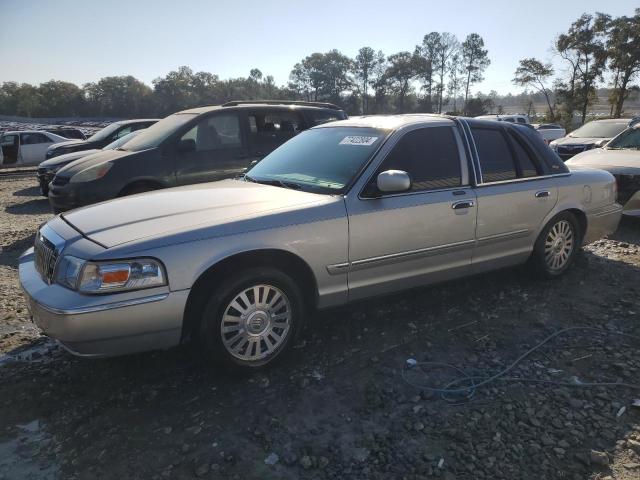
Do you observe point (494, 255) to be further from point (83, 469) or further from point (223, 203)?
point (83, 469)

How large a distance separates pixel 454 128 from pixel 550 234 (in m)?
1.55

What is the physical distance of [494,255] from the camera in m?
4.34

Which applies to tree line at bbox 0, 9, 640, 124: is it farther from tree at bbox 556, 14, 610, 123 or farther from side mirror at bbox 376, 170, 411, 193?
side mirror at bbox 376, 170, 411, 193

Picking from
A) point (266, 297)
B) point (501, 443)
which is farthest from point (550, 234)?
point (266, 297)

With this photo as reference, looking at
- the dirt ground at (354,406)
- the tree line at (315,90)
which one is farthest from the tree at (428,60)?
the dirt ground at (354,406)

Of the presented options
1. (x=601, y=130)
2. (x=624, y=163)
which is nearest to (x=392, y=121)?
(x=624, y=163)

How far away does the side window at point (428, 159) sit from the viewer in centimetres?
379

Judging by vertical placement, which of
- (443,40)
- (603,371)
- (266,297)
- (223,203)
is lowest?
(603,371)

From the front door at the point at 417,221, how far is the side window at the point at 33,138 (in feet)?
59.4

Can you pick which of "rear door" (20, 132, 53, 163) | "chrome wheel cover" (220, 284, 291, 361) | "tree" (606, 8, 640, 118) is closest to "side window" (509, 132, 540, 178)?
"chrome wheel cover" (220, 284, 291, 361)

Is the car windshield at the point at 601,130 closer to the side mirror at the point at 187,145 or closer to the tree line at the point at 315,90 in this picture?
the side mirror at the point at 187,145

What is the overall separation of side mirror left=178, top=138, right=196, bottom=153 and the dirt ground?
307 cm

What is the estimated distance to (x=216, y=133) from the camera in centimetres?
689

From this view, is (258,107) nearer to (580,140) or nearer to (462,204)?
(462,204)
